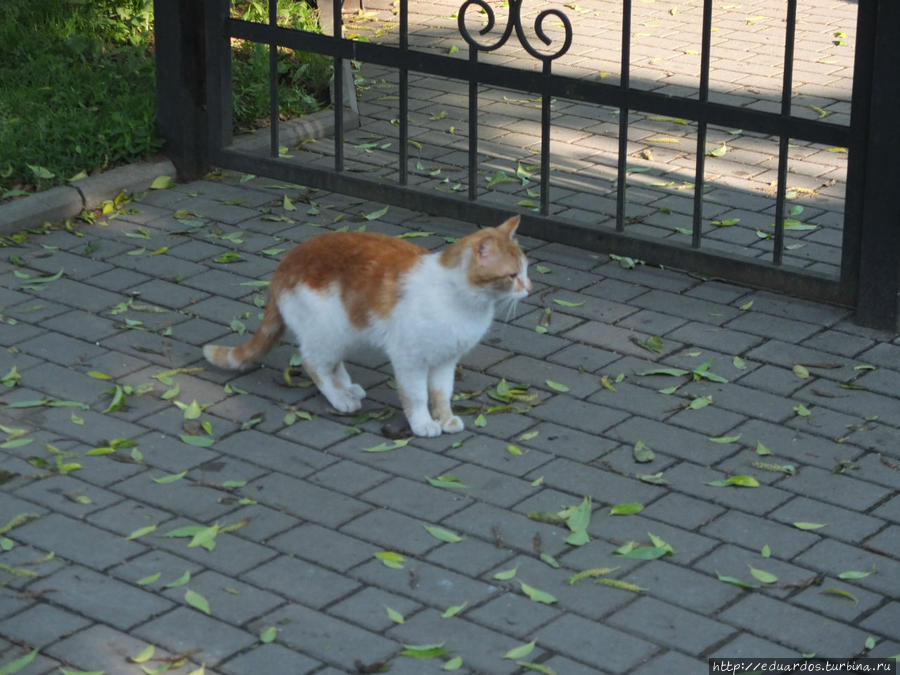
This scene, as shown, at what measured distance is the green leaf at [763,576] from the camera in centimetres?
436

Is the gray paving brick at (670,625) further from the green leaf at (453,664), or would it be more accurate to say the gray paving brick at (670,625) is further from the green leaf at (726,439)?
the green leaf at (726,439)

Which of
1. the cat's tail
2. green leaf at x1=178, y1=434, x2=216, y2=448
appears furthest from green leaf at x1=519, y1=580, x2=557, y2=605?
the cat's tail

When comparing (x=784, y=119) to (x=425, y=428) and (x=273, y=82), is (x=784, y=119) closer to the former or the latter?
(x=425, y=428)

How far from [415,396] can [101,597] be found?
1.46 meters

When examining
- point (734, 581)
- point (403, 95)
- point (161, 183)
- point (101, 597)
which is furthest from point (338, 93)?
point (734, 581)

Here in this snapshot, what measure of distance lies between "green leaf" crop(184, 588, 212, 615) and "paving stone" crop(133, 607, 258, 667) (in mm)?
20

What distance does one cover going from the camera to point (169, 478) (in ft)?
16.2

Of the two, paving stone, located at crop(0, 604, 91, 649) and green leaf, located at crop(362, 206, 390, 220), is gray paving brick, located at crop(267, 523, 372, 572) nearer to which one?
paving stone, located at crop(0, 604, 91, 649)

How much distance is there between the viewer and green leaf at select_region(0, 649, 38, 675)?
3877mm

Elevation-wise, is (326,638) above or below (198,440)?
below

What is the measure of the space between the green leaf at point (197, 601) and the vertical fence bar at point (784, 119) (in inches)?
129

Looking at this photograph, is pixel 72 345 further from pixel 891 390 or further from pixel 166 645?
pixel 891 390

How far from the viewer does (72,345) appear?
5930 millimetres

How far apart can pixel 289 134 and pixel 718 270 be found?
2.96m
